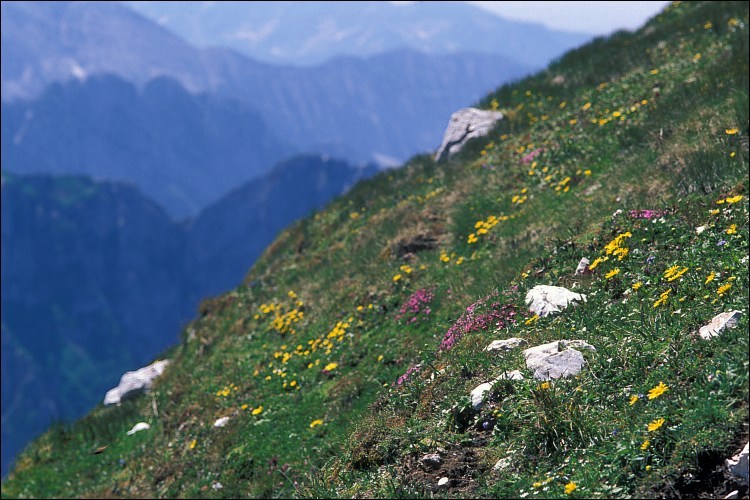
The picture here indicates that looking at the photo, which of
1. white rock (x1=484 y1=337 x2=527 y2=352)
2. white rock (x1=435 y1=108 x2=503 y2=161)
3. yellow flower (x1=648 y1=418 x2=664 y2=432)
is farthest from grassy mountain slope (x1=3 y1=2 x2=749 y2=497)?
white rock (x1=435 y1=108 x2=503 y2=161)

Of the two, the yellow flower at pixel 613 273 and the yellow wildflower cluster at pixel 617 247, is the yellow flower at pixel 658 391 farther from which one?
the yellow wildflower cluster at pixel 617 247

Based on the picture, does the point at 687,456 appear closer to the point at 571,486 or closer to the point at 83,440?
the point at 571,486

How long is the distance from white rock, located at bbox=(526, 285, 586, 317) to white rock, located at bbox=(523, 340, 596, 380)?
0.81 m

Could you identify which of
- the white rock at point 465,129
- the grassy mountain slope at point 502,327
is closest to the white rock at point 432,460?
the grassy mountain slope at point 502,327

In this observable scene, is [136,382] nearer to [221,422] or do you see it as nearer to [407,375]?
[221,422]

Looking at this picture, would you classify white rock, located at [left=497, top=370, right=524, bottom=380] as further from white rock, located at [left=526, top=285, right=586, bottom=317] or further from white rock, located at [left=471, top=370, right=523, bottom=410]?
white rock, located at [left=526, top=285, right=586, bottom=317]

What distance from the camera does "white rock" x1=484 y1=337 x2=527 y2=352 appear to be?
6938mm

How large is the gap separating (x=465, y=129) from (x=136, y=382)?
9.60 meters

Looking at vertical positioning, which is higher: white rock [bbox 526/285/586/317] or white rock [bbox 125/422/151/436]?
white rock [bbox 125/422/151/436]

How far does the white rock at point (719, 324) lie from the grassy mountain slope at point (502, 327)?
0.11 m

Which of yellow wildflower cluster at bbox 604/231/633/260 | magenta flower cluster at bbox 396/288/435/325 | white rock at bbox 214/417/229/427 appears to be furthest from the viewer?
white rock at bbox 214/417/229/427

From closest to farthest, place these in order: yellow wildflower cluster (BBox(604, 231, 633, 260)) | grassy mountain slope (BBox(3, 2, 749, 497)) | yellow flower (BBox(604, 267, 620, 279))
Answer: grassy mountain slope (BBox(3, 2, 749, 497)) < yellow flower (BBox(604, 267, 620, 279)) < yellow wildflower cluster (BBox(604, 231, 633, 260))

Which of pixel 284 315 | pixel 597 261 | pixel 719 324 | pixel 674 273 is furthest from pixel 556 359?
pixel 284 315

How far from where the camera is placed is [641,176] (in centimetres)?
966
